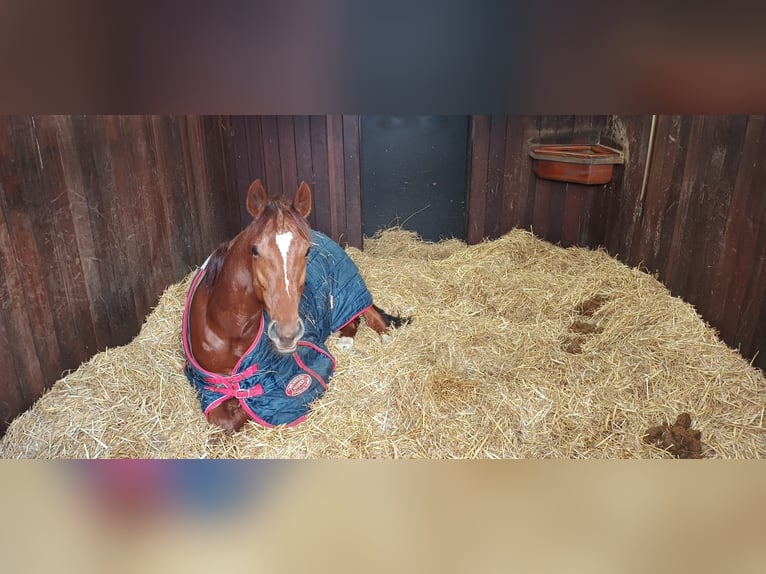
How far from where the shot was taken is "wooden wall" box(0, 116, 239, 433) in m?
1.88

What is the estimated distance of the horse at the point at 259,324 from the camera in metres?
1.58

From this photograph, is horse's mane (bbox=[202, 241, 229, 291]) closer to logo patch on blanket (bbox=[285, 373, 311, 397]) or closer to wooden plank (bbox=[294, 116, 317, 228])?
logo patch on blanket (bbox=[285, 373, 311, 397])

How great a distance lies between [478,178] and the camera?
4016 mm

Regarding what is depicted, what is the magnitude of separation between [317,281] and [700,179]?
1.96 meters

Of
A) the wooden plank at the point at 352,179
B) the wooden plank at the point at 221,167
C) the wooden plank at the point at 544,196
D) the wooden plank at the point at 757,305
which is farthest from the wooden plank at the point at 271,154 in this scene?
the wooden plank at the point at 757,305

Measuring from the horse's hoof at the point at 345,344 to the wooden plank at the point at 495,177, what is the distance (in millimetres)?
1927

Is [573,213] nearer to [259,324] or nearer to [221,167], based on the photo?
[221,167]

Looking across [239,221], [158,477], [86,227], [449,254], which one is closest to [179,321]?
[86,227]

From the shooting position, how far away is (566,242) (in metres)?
4.05

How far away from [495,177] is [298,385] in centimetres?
257

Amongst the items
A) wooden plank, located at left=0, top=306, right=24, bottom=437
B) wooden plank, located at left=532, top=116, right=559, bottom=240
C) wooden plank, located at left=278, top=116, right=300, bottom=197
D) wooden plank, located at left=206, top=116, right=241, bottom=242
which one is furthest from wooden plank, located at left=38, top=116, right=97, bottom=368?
wooden plank, located at left=532, top=116, right=559, bottom=240

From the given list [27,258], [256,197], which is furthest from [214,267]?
[27,258]
